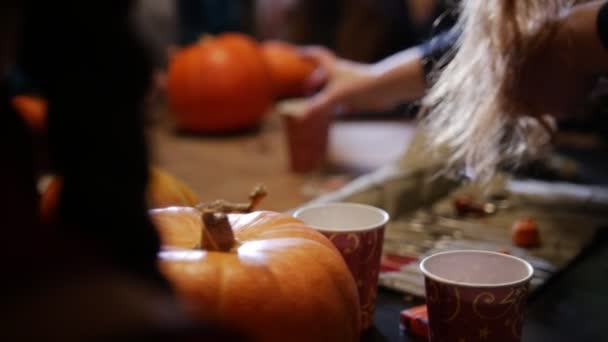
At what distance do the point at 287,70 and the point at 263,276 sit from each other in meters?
1.98

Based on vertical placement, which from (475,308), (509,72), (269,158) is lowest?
(269,158)

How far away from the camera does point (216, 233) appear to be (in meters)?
0.50

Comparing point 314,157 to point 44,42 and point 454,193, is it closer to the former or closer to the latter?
point 454,193

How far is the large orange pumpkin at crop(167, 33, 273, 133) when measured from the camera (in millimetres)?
2090

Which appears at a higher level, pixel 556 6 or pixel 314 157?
pixel 556 6

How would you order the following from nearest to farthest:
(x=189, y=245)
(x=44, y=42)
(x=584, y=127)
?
(x=44, y=42) → (x=189, y=245) → (x=584, y=127)

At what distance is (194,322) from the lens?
28cm

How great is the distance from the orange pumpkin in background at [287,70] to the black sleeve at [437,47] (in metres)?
1.32

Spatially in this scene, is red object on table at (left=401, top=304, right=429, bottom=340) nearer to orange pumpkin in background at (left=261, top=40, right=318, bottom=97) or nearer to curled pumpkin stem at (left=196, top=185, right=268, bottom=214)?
curled pumpkin stem at (left=196, top=185, right=268, bottom=214)

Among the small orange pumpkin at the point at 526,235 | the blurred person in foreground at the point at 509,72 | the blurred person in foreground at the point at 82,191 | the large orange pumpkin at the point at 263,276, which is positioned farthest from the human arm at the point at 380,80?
the blurred person in foreground at the point at 82,191

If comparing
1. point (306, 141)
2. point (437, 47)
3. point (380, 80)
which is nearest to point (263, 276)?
point (437, 47)

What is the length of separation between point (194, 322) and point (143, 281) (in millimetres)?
35

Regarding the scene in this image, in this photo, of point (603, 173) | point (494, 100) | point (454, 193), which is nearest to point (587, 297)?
point (494, 100)

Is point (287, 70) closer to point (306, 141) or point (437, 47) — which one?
point (306, 141)
